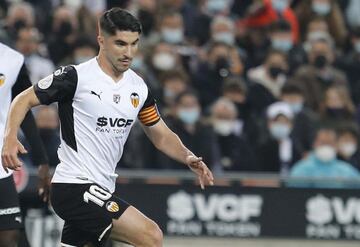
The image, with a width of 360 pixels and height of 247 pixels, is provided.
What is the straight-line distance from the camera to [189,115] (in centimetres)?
1459

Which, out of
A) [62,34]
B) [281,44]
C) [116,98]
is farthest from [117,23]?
[281,44]

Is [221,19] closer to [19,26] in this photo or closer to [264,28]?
[264,28]

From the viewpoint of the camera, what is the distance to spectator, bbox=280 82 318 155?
1475 cm

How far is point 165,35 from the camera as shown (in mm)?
16594

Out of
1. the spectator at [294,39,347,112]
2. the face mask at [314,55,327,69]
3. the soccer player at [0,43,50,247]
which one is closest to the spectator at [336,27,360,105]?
the spectator at [294,39,347,112]

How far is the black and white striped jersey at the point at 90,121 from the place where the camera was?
8.75 m

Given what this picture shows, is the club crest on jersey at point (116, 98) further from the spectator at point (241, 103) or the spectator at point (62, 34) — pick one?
the spectator at point (62, 34)

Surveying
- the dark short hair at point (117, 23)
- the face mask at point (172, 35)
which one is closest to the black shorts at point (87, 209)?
the dark short hair at point (117, 23)

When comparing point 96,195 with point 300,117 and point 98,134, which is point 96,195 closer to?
point 98,134

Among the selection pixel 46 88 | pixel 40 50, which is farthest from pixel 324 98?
pixel 46 88

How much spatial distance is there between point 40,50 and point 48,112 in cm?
187

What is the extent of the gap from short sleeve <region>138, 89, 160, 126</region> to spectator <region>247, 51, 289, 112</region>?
20.4 ft

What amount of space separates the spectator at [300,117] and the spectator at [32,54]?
2790 millimetres

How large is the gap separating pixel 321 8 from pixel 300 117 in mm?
3502
